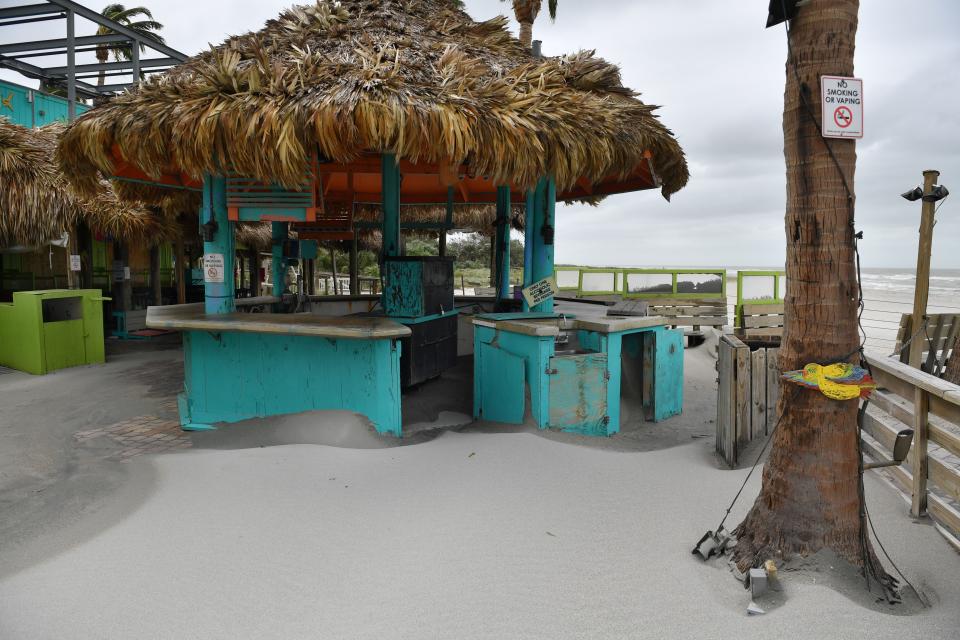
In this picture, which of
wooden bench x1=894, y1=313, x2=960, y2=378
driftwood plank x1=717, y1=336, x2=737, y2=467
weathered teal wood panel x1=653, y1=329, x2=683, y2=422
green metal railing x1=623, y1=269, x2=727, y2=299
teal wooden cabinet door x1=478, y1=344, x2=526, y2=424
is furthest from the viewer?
green metal railing x1=623, y1=269, x2=727, y2=299

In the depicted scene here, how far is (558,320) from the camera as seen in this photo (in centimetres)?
575

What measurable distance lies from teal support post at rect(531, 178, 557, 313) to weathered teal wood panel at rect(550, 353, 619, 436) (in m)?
1.41

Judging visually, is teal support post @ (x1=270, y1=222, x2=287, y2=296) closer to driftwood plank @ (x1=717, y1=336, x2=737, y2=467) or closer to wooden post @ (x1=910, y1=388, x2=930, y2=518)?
driftwood plank @ (x1=717, y1=336, x2=737, y2=467)

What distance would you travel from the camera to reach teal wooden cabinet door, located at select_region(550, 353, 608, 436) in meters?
5.12

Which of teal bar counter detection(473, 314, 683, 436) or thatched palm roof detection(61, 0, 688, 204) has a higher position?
thatched palm roof detection(61, 0, 688, 204)

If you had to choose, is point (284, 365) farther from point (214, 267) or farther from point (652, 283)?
point (652, 283)

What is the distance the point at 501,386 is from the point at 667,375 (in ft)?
6.19

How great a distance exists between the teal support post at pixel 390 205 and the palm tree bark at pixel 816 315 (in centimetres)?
447

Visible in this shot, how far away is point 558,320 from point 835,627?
378 centimetres

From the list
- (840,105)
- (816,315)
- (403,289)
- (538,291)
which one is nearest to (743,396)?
(816,315)

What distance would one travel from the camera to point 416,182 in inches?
367

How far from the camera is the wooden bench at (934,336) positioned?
7164 millimetres

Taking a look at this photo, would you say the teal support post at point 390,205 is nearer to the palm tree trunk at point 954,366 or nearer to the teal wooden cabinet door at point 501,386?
the teal wooden cabinet door at point 501,386

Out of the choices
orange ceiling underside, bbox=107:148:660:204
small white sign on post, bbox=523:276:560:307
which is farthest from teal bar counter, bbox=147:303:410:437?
A: orange ceiling underside, bbox=107:148:660:204
